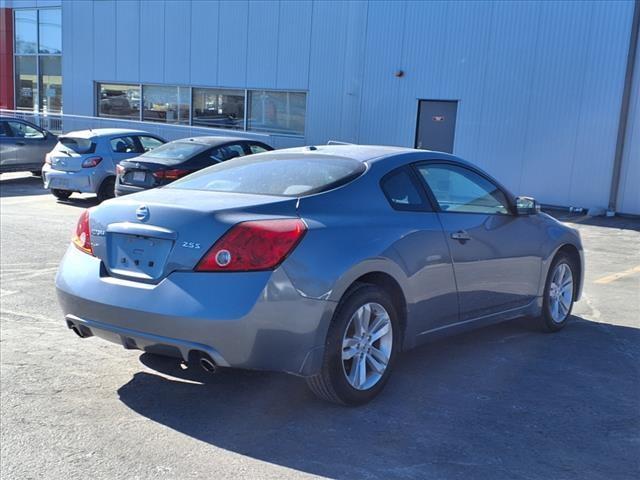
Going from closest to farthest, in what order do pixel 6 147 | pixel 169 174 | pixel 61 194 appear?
pixel 169 174 < pixel 61 194 < pixel 6 147

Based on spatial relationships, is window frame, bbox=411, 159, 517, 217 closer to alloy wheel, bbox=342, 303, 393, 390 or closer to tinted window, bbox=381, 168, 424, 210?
tinted window, bbox=381, 168, 424, 210

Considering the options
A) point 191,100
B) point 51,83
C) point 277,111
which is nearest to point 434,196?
point 277,111

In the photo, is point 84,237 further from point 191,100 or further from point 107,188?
point 191,100

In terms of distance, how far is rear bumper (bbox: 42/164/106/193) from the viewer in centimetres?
1283


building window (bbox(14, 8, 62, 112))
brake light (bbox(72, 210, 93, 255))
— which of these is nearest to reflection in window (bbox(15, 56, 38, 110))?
building window (bbox(14, 8, 62, 112))

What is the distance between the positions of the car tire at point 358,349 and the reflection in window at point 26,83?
2724 centimetres

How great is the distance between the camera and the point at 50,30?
89.4ft

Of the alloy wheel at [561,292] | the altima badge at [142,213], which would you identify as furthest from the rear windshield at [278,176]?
the alloy wheel at [561,292]

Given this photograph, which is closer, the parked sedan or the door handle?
the door handle

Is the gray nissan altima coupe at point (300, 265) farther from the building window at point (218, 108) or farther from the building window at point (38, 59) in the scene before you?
the building window at point (38, 59)

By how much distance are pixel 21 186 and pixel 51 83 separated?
42.1 ft

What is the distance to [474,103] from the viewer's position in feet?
54.5

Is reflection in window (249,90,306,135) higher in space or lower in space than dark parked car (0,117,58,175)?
higher

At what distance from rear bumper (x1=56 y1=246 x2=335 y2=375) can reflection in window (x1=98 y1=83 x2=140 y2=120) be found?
2117 centimetres
